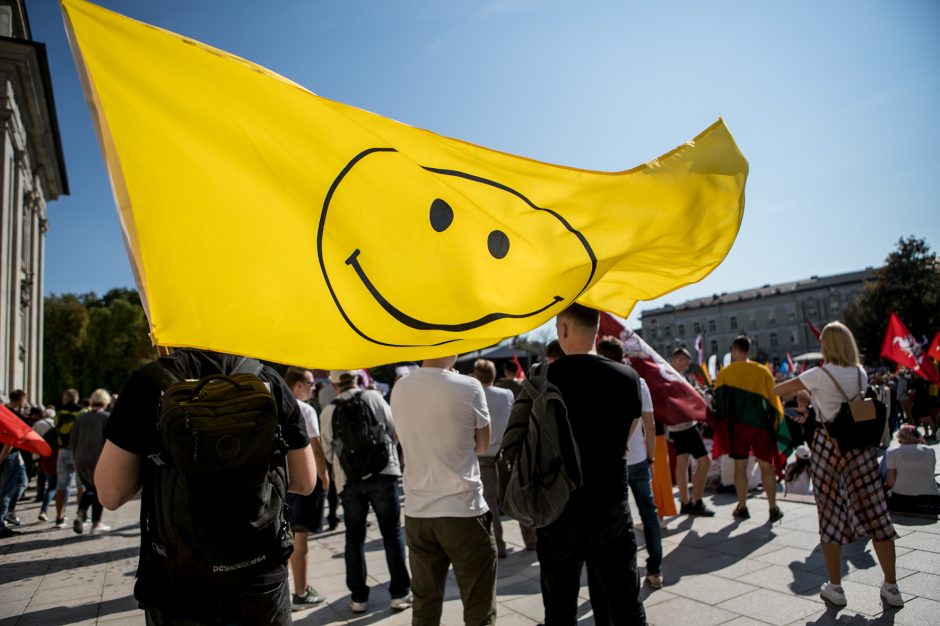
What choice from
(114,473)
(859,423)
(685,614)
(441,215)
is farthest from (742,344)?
(114,473)

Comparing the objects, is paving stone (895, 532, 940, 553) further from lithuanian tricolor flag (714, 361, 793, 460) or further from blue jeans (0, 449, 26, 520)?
blue jeans (0, 449, 26, 520)

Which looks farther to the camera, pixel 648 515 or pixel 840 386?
→ pixel 648 515

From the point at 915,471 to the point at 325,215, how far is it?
7.14 meters

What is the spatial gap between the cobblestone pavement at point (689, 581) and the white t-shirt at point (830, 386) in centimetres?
139

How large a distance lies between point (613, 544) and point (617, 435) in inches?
20.9

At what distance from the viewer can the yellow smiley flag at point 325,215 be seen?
2232mm

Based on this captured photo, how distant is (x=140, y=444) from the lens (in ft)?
7.44

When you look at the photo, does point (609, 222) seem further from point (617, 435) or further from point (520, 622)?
point (520, 622)

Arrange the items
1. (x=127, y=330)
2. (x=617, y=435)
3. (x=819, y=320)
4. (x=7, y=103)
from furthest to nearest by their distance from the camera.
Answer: (x=819, y=320) → (x=127, y=330) → (x=7, y=103) → (x=617, y=435)

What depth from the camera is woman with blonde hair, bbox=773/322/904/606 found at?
439 cm

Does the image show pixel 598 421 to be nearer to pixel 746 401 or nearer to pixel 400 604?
pixel 400 604

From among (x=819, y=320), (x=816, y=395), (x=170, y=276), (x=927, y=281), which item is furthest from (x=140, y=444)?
(x=819, y=320)

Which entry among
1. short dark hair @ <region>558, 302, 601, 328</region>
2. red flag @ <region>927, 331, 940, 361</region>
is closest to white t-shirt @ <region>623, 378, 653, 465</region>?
short dark hair @ <region>558, 302, 601, 328</region>

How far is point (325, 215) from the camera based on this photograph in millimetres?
2559
